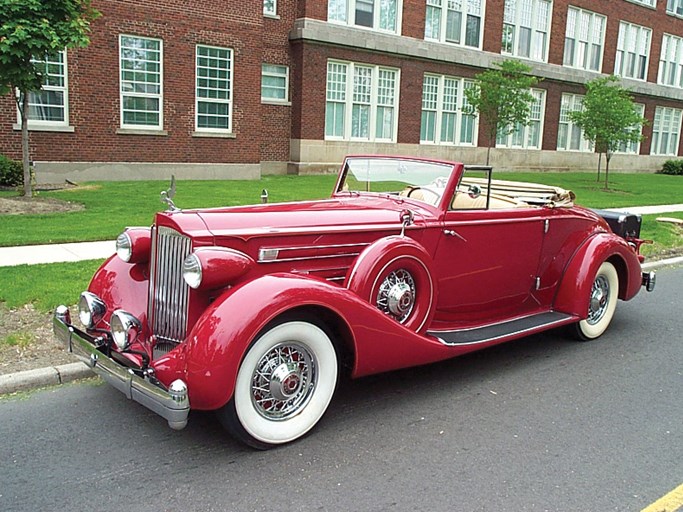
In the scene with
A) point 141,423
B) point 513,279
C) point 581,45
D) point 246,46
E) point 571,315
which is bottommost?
point 141,423

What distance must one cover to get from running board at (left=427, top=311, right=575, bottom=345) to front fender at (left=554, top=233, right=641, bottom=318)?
0.42ft

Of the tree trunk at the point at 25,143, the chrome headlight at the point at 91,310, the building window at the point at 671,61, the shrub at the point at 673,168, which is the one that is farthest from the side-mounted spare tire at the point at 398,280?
the building window at the point at 671,61

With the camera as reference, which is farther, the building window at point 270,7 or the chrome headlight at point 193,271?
the building window at point 270,7

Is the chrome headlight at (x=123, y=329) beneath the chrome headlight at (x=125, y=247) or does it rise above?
beneath

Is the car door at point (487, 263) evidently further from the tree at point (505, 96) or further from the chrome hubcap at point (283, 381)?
the tree at point (505, 96)

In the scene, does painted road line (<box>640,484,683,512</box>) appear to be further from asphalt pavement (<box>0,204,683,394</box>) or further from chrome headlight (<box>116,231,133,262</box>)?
asphalt pavement (<box>0,204,683,394</box>)

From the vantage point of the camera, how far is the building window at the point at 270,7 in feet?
67.9

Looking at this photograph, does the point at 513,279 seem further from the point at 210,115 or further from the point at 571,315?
the point at 210,115

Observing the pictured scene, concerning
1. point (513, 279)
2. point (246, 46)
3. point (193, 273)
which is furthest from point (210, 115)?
point (193, 273)

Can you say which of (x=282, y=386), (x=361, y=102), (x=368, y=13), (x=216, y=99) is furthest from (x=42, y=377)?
(x=368, y=13)

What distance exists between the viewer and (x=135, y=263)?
4.51 metres

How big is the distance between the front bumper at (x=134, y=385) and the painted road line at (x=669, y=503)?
8.00 ft

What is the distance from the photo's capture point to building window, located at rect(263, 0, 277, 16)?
2069cm

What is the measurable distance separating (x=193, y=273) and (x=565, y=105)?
29.6 m
